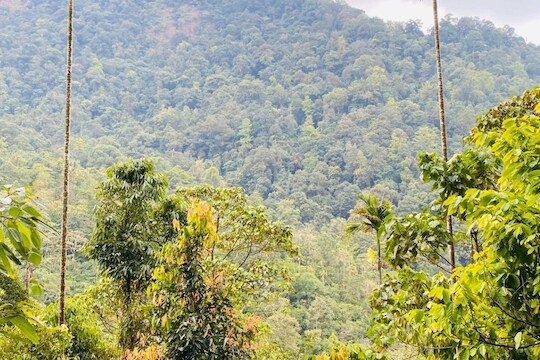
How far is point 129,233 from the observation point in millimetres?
6566

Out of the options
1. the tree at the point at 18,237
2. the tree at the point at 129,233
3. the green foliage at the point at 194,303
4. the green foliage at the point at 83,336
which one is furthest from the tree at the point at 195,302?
the tree at the point at 18,237

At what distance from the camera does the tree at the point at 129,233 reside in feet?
21.1

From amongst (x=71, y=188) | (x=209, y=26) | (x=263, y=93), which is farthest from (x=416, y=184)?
(x=209, y=26)

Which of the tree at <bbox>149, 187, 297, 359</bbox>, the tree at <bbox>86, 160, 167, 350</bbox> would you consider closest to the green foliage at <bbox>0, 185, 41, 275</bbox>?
the tree at <bbox>149, 187, 297, 359</bbox>

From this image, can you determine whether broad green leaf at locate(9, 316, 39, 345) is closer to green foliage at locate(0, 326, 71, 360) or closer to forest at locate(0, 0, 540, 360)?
forest at locate(0, 0, 540, 360)

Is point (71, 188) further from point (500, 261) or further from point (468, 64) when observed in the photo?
point (468, 64)

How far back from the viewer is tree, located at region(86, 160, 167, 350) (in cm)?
645

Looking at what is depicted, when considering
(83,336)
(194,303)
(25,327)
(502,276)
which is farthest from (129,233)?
(25,327)

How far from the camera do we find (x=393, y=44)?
63656mm

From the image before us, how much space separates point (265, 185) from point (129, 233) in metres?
33.2

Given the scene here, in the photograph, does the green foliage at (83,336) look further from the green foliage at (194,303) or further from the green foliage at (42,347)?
the green foliage at (194,303)

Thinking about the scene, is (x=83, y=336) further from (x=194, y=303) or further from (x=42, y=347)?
(x=194, y=303)

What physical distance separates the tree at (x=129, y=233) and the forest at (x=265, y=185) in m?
0.03

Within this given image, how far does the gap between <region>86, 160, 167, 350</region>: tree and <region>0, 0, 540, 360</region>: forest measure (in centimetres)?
3
